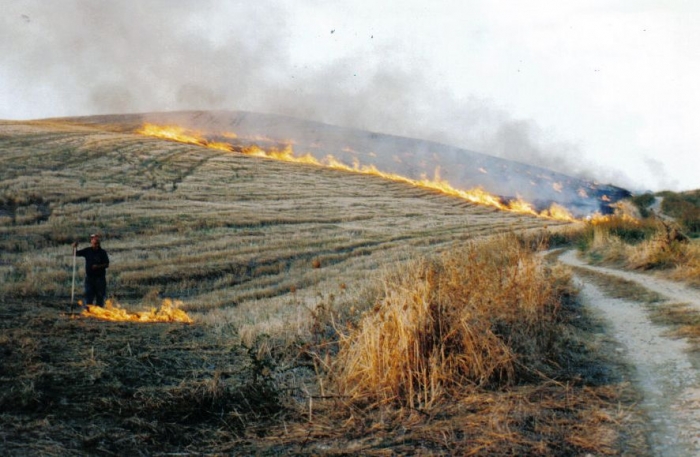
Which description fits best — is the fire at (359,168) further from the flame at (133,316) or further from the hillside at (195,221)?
the flame at (133,316)

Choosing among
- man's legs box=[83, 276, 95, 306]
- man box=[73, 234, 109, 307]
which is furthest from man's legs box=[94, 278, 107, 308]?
man's legs box=[83, 276, 95, 306]

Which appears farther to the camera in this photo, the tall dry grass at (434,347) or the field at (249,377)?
the tall dry grass at (434,347)

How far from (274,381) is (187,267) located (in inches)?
566

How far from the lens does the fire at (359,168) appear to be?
59156mm

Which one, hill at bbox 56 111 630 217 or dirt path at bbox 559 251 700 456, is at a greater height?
hill at bbox 56 111 630 217

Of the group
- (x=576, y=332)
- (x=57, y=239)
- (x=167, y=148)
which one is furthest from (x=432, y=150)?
(x=576, y=332)

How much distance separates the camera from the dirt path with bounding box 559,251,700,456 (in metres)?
4.55

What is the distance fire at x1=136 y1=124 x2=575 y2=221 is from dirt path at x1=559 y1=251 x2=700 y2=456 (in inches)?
1833

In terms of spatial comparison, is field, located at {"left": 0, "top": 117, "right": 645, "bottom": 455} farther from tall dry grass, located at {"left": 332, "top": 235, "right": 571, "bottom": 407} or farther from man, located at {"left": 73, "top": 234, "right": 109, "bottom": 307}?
man, located at {"left": 73, "top": 234, "right": 109, "bottom": 307}

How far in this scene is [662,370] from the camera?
641 cm

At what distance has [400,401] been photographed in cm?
509

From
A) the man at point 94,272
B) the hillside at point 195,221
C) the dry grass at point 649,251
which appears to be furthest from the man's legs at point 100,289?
the dry grass at point 649,251

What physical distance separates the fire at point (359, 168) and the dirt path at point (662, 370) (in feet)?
153

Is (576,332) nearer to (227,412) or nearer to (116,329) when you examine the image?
(227,412)
